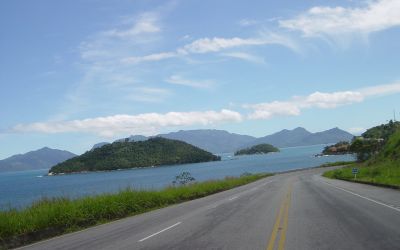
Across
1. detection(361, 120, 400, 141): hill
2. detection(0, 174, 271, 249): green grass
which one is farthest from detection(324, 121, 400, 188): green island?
detection(0, 174, 271, 249): green grass

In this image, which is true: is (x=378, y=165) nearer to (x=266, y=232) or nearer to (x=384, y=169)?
(x=384, y=169)

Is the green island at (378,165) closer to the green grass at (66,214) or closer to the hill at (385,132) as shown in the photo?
the hill at (385,132)

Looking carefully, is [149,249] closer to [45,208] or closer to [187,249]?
[187,249]

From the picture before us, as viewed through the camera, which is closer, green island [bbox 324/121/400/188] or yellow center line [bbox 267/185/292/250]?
yellow center line [bbox 267/185/292/250]

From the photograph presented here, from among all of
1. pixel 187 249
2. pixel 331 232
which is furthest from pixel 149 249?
pixel 331 232

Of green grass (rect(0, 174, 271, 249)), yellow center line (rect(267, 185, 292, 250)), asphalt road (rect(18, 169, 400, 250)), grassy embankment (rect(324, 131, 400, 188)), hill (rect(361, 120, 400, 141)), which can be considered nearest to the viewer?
yellow center line (rect(267, 185, 292, 250))

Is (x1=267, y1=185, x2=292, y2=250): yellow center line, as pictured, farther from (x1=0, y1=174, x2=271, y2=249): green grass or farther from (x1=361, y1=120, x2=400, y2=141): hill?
(x1=361, y1=120, x2=400, y2=141): hill

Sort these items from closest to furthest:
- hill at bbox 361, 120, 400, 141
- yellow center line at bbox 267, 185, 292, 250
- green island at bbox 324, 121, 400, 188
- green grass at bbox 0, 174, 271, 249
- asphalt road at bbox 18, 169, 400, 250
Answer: yellow center line at bbox 267, 185, 292, 250 < asphalt road at bbox 18, 169, 400, 250 < green grass at bbox 0, 174, 271, 249 < green island at bbox 324, 121, 400, 188 < hill at bbox 361, 120, 400, 141

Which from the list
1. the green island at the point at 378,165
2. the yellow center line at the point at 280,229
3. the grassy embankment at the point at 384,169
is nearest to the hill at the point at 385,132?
the green island at the point at 378,165

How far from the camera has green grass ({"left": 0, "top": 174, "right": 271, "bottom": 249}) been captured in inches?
613

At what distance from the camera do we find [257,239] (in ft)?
37.9

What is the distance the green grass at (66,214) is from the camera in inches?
613

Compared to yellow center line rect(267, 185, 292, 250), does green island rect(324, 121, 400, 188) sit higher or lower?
higher

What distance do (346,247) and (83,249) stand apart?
6458 mm
